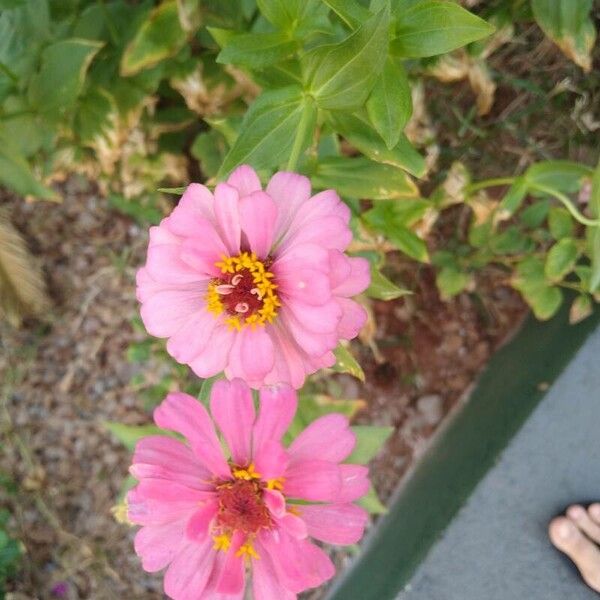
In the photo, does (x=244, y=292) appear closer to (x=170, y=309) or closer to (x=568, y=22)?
(x=170, y=309)

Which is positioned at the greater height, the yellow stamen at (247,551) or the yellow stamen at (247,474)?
the yellow stamen at (247,474)

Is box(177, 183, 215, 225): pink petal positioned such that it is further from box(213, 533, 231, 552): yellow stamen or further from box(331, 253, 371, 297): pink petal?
box(213, 533, 231, 552): yellow stamen

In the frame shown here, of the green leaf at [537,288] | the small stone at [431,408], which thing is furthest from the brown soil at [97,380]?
the green leaf at [537,288]

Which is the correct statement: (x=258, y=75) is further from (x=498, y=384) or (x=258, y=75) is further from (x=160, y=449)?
(x=498, y=384)

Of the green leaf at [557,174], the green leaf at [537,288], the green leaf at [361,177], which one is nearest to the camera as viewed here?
the green leaf at [361,177]

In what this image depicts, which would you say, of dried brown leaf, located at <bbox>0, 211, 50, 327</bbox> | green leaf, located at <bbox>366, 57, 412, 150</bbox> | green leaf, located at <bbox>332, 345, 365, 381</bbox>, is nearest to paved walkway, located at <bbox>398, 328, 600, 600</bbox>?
green leaf, located at <bbox>332, 345, 365, 381</bbox>

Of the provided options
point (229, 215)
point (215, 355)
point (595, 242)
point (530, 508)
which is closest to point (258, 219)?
point (229, 215)

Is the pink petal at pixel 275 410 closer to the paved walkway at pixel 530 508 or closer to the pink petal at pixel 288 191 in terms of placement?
the pink petal at pixel 288 191

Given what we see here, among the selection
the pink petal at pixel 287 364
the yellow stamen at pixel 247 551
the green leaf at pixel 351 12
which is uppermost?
the green leaf at pixel 351 12

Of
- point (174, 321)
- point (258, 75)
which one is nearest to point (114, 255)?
point (258, 75)
